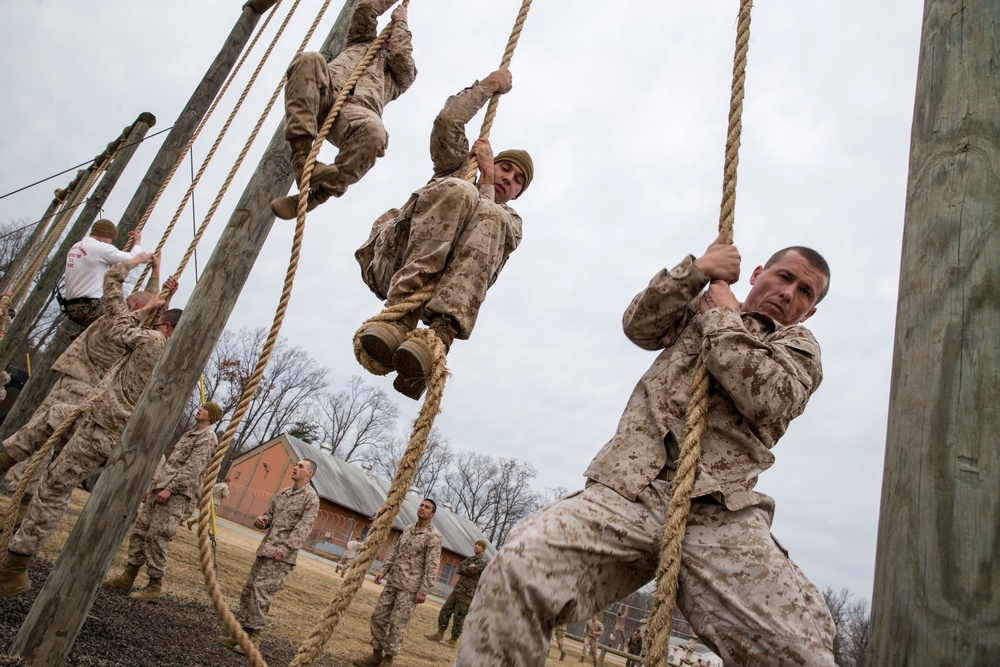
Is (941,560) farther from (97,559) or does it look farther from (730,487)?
(97,559)

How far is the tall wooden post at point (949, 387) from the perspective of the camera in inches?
44.4

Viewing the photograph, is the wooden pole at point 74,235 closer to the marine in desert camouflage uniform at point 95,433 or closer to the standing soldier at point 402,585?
the marine in desert camouflage uniform at point 95,433

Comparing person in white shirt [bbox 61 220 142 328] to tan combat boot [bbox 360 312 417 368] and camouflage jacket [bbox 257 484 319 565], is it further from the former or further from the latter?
tan combat boot [bbox 360 312 417 368]

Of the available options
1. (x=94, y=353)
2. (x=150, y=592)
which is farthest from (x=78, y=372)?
(x=150, y=592)

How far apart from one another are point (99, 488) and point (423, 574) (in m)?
5.45

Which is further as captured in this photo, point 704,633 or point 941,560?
point 704,633

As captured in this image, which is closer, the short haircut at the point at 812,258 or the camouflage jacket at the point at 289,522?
the short haircut at the point at 812,258

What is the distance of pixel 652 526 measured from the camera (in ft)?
5.86

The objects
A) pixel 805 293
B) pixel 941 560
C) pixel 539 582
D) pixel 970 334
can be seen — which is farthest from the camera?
pixel 805 293

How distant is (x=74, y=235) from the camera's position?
942 centimetres

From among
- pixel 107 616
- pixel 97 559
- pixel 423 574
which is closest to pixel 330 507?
pixel 423 574

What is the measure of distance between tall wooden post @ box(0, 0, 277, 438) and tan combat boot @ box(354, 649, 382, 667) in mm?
4836

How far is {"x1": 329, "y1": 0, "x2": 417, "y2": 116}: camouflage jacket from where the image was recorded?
3658 millimetres

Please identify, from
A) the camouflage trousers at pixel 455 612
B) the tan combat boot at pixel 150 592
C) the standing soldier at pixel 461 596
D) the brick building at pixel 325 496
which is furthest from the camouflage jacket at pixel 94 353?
the brick building at pixel 325 496
